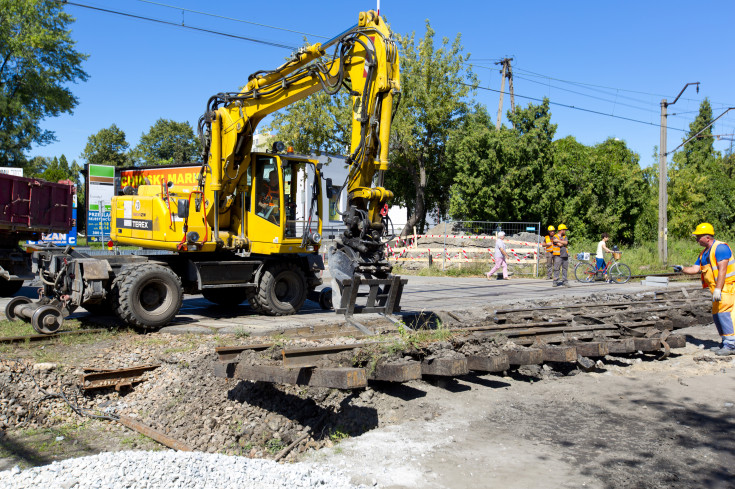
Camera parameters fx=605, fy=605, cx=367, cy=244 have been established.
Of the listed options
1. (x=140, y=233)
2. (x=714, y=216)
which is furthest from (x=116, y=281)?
(x=714, y=216)

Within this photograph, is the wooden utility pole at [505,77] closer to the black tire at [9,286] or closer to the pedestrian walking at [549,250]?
the pedestrian walking at [549,250]

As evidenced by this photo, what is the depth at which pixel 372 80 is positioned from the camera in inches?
355

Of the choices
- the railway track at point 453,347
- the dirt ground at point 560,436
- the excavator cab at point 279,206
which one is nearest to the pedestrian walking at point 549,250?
the railway track at point 453,347

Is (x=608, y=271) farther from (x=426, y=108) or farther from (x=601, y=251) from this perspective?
(x=426, y=108)

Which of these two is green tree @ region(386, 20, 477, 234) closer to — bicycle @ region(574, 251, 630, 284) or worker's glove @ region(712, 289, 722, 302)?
bicycle @ region(574, 251, 630, 284)

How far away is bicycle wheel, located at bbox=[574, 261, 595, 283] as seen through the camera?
69.1ft

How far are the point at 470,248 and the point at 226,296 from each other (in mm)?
14751

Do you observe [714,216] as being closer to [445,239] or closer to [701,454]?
[445,239]

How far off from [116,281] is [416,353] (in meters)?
5.67

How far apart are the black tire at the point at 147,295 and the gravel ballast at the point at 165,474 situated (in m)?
5.27

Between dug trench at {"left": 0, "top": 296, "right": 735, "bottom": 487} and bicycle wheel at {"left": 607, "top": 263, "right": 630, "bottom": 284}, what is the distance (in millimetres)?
12573

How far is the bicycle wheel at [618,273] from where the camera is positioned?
67.2ft

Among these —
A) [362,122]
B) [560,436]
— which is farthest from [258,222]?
[560,436]

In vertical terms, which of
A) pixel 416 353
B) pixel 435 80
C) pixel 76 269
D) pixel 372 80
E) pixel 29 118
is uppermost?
pixel 435 80
